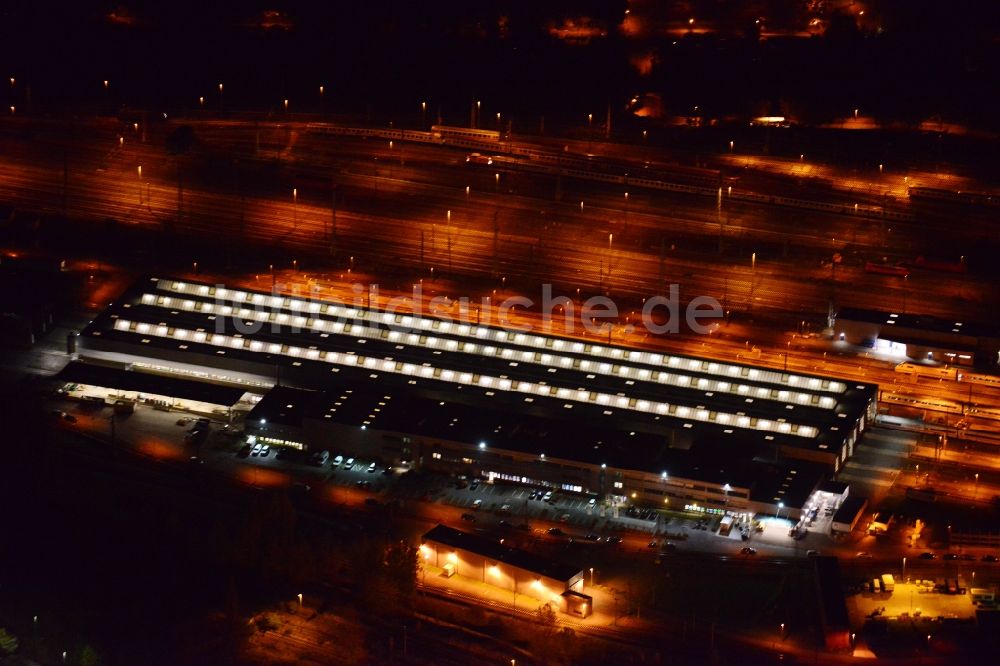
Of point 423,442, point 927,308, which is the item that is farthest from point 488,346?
point 927,308

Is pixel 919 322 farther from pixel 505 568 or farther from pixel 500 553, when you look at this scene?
pixel 505 568

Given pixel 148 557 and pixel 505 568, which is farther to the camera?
pixel 148 557

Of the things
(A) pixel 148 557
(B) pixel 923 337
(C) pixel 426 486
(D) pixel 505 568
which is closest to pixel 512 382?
(C) pixel 426 486

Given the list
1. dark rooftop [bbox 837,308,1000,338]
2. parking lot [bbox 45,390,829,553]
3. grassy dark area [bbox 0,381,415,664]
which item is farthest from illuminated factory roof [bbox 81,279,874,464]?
grassy dark area [bbox 0,381,415,664]

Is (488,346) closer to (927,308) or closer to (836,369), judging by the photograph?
(836,369)

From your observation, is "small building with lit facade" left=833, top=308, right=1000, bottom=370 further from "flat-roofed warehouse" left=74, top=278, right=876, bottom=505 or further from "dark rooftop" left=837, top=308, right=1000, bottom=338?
"flat-roofed warehouse" left=74, top=278, right=876, bottom=505

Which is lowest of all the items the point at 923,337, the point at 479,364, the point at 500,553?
the point at 500,553
